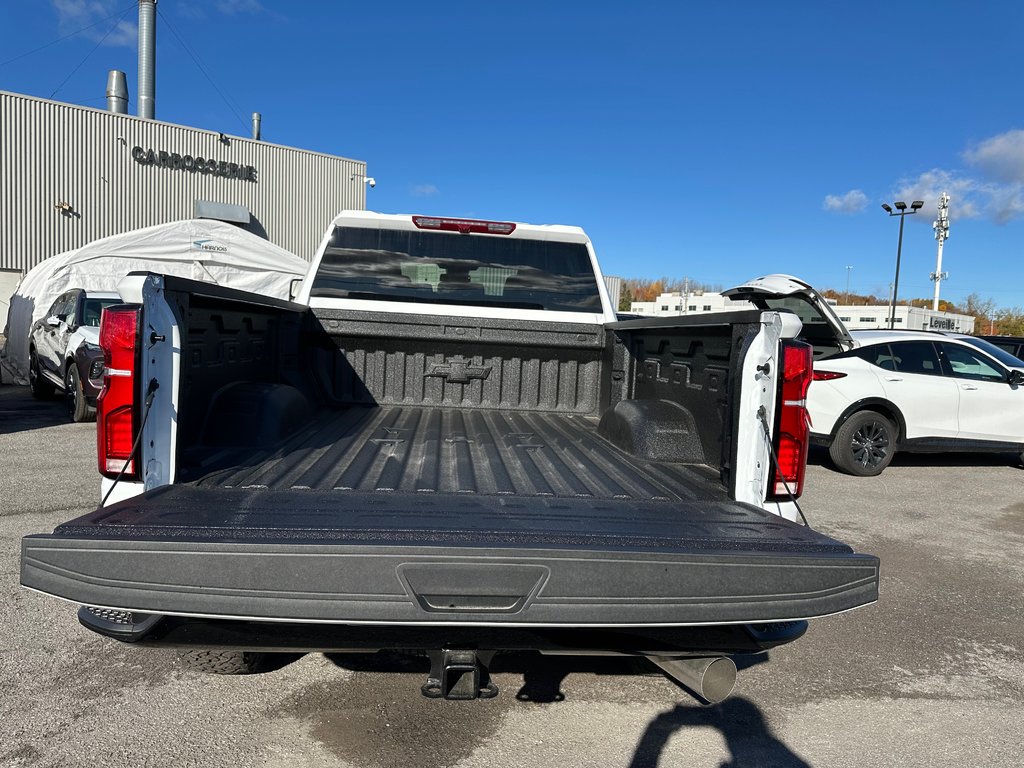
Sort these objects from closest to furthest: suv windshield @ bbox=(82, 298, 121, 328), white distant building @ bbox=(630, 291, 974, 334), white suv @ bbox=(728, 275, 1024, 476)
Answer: white suv @ bbox=(728, 275, 1024, 476) < suv windshield @ bbox=(82, 298, 121, 328) < white distant building @ bbox=(630, 291, 974, 334)

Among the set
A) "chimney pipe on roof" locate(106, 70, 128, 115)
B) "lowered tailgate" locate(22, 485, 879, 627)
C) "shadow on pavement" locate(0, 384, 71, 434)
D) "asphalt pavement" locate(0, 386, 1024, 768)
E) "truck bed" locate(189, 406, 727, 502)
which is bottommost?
"shadow on pavement" locate(0, 384, 71, 434)

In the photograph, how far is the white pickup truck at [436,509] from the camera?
6.67 ft

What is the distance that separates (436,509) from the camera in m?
2.52

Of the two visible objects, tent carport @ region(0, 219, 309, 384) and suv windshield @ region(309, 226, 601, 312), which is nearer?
suv windshield @ region(309, 226, 601, 312)

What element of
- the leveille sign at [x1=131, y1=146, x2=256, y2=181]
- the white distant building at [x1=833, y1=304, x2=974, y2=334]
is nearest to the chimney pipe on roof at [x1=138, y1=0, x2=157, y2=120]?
the leveille sign at [x1=131, y1=146, x2=256, y2=181]

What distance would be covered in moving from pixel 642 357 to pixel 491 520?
2.22 m

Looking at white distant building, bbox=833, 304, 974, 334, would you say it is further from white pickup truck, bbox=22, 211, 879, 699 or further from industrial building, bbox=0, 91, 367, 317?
white pickup truck, bbox=22, 211, 879, 699

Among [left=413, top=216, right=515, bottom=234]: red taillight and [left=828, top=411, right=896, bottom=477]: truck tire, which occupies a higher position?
[left=413, top=216, right=515, bottom=234]: red taillight

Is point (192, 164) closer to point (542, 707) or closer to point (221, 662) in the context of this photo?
point (221, 662)

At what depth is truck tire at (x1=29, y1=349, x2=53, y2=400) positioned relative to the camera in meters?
13.0

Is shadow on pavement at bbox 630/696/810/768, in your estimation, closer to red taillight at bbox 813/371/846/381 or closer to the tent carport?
red taillight at bbox 813/371/846/381

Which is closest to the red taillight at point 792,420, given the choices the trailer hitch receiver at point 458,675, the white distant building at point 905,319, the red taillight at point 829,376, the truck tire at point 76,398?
the trailer hitch receiver at point 458,675

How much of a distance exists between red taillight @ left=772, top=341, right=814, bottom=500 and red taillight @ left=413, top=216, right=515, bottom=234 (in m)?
2.72

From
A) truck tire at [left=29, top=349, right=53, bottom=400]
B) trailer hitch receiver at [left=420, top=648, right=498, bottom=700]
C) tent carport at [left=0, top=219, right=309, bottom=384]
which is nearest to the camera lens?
trailer hitch receiver at [left=420, top=648, right=498, bottom=700]
